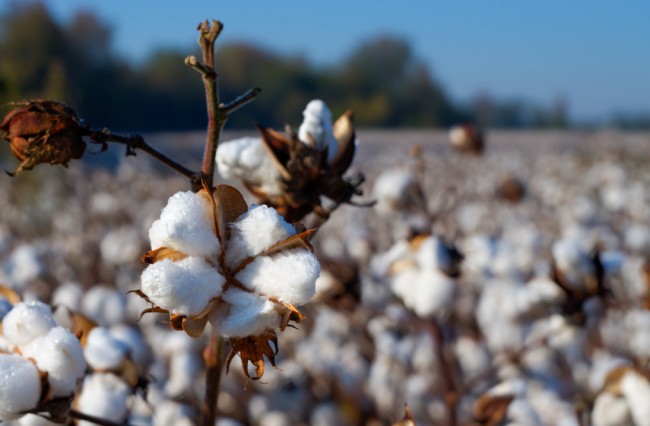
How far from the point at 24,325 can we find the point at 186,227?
1.17ft

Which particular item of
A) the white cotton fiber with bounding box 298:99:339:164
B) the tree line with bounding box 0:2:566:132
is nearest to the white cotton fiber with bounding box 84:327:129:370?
the white cotton fiber with bounding box 298:99:339:164

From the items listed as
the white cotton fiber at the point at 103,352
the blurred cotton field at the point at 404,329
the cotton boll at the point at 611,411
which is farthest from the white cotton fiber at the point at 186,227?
the cotton boll at the point at 611,411

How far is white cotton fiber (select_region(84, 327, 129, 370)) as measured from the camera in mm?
1200

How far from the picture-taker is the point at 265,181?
3.58ft

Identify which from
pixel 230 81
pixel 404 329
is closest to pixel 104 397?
pixel 404 329

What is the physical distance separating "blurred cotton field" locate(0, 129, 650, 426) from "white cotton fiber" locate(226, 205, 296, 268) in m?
0.12

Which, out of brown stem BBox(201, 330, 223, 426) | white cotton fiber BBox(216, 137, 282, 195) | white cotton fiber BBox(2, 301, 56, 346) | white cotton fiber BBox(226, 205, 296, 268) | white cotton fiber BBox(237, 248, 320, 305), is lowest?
brown stem BBox(201, 330, 223, 426)

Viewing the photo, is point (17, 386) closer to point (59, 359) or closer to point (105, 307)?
point (59, 359)

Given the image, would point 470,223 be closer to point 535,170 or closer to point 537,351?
point 537,351

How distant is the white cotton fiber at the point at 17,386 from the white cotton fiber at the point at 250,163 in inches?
14.2

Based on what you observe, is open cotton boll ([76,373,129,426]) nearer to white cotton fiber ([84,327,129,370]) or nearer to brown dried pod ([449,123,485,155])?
white cotton fiber ([84,327,129,370])

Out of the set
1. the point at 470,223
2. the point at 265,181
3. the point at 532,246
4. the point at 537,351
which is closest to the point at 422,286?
the point at 265,181

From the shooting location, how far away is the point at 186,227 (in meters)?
0.72

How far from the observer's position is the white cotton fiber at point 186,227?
0.72 m
